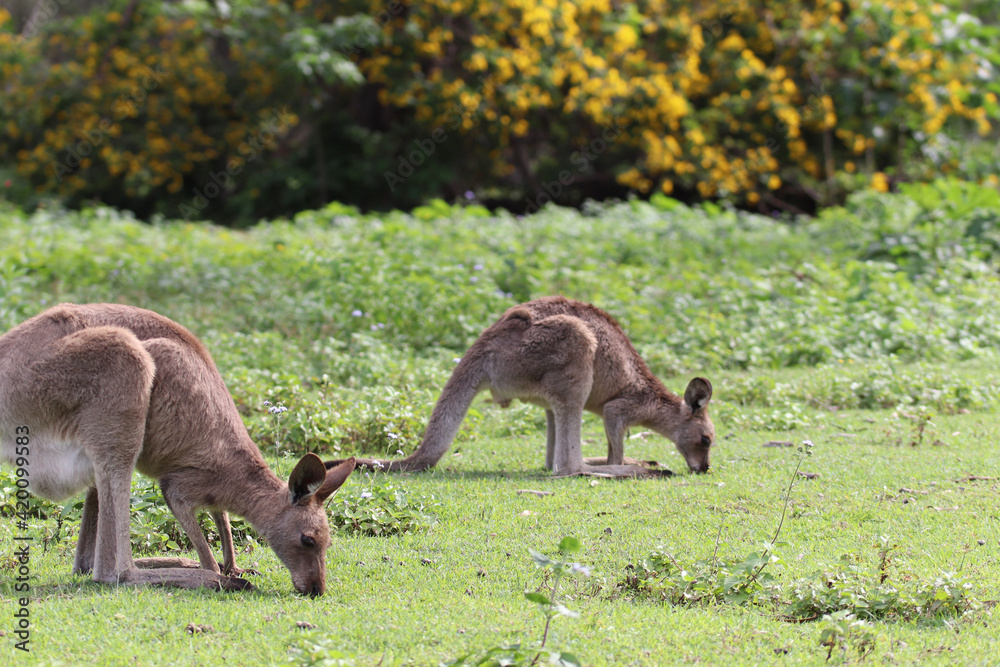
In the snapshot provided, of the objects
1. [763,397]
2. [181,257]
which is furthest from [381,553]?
[181,257]

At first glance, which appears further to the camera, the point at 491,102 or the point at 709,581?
the point at 491,102

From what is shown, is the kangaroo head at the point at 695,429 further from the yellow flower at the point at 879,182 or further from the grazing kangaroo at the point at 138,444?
the yellow flower at the point at 879,182

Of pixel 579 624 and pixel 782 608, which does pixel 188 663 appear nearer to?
pixel 579 624

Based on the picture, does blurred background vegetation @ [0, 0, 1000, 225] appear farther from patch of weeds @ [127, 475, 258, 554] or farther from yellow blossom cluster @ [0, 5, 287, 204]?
patch of weeds @ [127, 475, 258, 554]

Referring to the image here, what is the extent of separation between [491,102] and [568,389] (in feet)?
35.3

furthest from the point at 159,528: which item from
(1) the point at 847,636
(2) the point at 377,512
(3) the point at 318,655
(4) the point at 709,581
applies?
(1) the point at 847,636

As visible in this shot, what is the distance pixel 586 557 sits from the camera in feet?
14.9

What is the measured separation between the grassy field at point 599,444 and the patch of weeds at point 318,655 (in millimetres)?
15

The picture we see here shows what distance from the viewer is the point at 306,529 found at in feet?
13.6

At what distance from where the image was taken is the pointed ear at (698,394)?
20.4 ft
